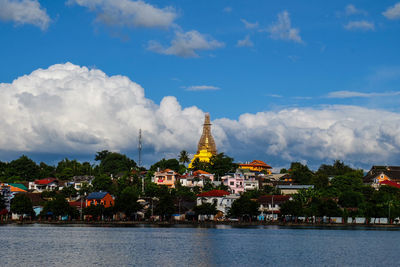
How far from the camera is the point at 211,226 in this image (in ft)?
358

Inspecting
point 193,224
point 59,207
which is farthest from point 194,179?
point 59,207

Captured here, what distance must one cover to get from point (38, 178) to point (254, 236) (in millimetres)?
94660

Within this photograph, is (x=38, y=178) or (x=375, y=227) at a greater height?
(x=38, y=178)

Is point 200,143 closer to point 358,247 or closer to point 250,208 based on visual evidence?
point 250,208

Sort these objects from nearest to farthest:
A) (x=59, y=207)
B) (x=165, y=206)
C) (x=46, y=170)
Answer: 1. (x=165, y=206)
2. (x=59, y=207)
3. (x=46, y=170)

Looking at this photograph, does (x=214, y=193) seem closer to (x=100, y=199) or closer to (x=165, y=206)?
(x=165, y=206)

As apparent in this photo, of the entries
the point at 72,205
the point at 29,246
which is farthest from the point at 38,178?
the point at 29,246

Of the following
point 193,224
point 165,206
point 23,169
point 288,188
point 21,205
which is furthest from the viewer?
point 23,169

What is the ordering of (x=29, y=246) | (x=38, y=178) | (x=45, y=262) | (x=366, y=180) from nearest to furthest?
(x=45, y=262)
(x=29, y=246)
(x=366, y=180)
(x=38, y=178)

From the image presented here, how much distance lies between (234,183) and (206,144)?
4239 cm

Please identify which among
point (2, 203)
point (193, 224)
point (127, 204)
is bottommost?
point (193, 224)

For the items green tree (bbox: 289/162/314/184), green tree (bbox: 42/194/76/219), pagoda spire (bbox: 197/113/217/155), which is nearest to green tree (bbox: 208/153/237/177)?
green tree (bbox: 289/162/314/184)

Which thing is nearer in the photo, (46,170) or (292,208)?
(292,208)

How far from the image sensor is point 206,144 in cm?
18025
